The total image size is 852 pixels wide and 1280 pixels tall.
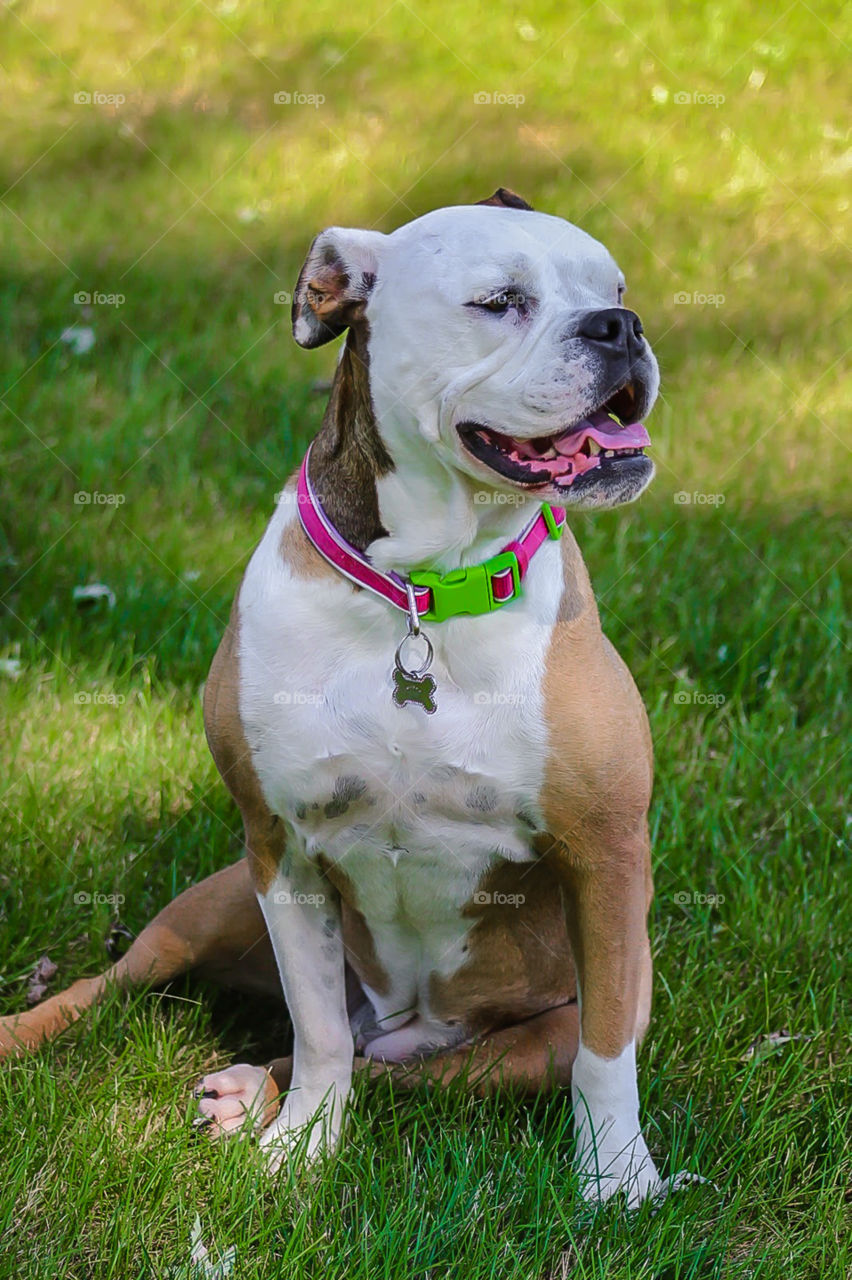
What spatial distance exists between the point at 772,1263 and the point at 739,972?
0.83m

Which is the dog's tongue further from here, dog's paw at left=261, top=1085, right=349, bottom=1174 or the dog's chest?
dog's paw at left=261, top=1085, right=349, bottom=1174

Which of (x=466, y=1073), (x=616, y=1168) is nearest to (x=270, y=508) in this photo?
(x=466, y=1073)

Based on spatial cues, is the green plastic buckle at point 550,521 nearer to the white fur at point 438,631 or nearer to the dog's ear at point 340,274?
the white fur at point 438,631

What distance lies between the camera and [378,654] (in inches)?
98.5

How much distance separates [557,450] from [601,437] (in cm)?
8

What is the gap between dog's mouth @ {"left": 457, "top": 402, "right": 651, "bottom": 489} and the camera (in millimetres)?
2354

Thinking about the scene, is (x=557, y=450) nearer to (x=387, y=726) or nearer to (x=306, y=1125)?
(x=387, y=726)

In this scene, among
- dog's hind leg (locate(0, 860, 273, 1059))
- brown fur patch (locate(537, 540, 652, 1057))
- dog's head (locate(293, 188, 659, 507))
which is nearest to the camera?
dog's head (locate(293, 188, 659, 507))

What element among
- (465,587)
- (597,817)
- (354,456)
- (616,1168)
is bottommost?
(616,1168)

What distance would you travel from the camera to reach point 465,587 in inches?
97.7

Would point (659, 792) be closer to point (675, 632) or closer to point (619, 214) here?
point (675, 632)

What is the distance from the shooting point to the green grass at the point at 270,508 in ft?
8.13

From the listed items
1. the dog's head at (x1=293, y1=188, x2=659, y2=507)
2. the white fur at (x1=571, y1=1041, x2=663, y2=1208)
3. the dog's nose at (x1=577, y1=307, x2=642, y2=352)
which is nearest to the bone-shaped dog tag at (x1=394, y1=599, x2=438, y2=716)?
the dog's head at (x1=293, y1=188, x2=659, y2=507)

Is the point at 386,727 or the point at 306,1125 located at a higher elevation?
the point at 386,727
